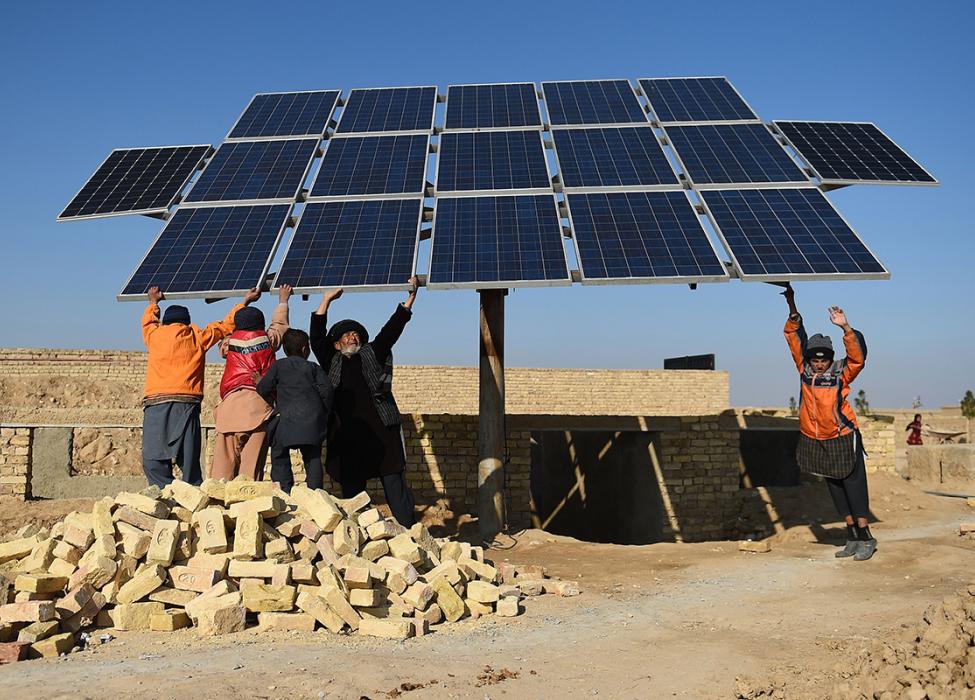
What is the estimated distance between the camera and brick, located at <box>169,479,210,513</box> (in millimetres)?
5371

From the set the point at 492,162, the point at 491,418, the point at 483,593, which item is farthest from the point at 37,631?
the point at 492,162

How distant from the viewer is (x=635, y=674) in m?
4.14

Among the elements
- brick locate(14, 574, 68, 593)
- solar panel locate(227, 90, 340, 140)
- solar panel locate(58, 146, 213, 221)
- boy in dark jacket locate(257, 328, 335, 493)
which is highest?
solar panel locate(227, 90, 340, 140)

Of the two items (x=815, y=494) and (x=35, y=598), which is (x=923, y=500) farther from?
(x=35, y=598)

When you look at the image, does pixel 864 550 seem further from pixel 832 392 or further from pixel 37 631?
pixel 37 631

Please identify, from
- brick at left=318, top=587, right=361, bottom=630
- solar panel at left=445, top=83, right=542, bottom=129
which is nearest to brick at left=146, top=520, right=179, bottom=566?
brick at left=318, top=587, right=361, bottom=630

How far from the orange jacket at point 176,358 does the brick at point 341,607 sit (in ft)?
8.01

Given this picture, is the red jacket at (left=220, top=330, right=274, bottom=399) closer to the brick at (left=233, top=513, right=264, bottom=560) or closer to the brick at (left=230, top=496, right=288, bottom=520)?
the brick at (left=230, top=496, right=288, bottom=520)

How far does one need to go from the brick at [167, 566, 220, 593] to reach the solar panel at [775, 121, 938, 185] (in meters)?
6.65

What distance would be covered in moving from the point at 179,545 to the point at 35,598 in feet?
2.58

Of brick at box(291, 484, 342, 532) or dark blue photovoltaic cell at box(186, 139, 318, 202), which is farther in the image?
dark blue photovoltaic cell at box(186, 139, 318, 202)

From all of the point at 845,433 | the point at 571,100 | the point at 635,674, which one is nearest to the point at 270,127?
the point at 571,100

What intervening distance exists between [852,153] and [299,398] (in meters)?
6.36

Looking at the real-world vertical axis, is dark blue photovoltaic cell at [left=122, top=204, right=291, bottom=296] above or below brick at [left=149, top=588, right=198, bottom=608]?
above
